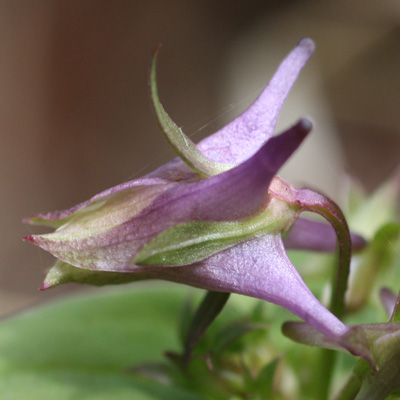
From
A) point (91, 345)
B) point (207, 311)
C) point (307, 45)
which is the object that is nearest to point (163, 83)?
point (91, 345)

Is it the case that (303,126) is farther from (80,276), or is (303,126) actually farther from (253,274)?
(80,276)

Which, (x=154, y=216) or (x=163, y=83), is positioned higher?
(x=163, y=83)

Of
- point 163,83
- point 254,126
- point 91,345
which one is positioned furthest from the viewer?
point 163,83

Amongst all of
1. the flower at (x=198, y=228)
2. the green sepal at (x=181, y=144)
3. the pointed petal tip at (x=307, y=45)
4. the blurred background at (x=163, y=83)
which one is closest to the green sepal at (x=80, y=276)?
the flower at (x=198, y=228)

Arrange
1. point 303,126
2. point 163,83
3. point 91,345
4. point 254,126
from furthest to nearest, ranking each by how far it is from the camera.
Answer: point 163,83 → point 91,345 → point 254,126 → point 303,126

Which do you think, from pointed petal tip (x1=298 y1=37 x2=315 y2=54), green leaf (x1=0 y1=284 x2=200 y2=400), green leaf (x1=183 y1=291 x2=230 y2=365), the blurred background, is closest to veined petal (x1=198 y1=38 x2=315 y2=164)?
pointed petal tip (x1=298 y1=37 x2=315 y2=54)

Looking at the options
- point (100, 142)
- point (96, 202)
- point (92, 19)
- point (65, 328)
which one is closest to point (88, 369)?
point (65, 328)

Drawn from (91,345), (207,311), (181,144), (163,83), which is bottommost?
(91,345)

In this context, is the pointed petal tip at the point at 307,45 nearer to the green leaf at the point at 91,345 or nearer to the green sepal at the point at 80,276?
the green sepal at the point at 80,276
